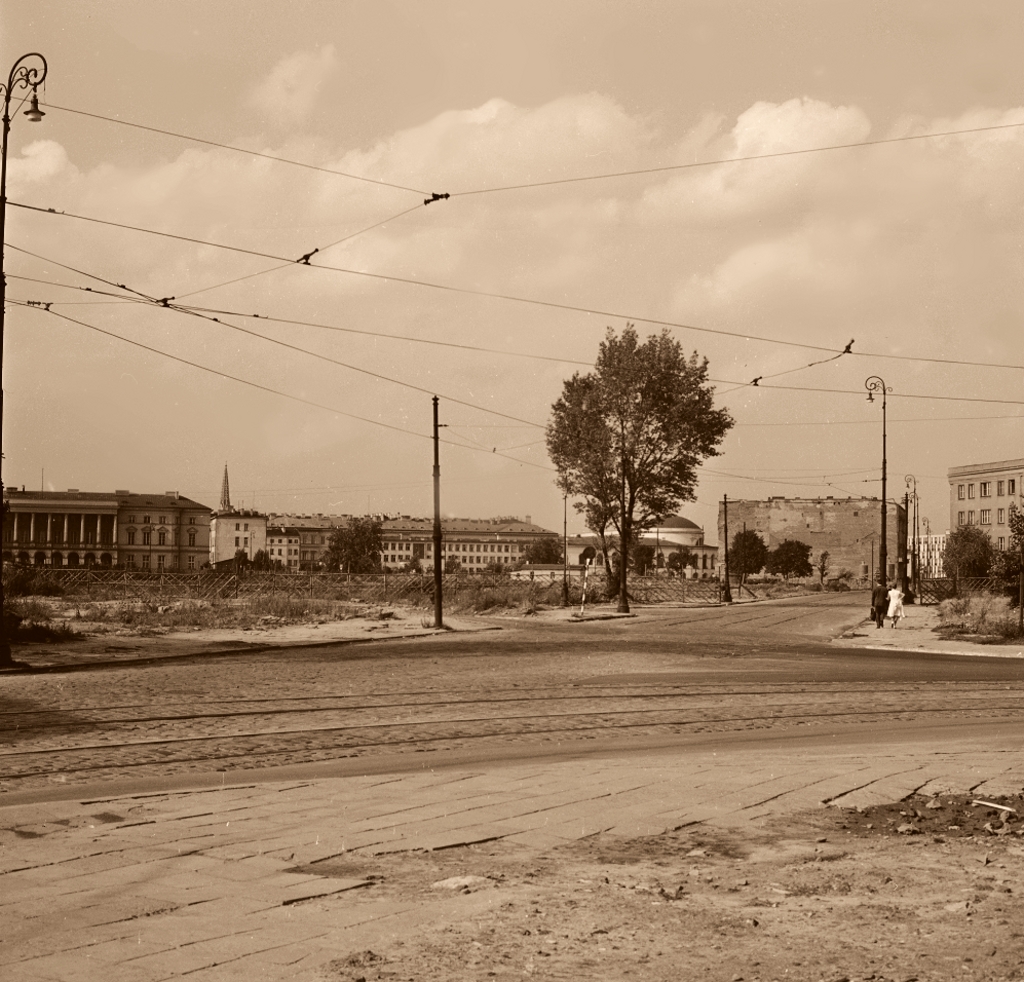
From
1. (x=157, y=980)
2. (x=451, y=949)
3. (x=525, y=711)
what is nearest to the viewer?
(x=157, y=980)

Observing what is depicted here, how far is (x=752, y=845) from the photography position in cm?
676

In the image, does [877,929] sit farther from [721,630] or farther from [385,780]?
[721,630]

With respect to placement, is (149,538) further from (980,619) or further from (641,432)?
(980,619)

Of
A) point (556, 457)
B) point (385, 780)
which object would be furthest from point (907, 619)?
point (385, 780)

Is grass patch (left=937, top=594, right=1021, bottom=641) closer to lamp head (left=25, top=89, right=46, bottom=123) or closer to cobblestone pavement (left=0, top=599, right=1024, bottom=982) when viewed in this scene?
cobblestone pavement (left=0, top=599, right=1024, bottom=982)

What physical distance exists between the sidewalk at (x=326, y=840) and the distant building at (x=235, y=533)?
161 metres

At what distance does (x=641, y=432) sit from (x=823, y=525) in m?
104

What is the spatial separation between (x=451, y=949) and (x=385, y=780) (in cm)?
437

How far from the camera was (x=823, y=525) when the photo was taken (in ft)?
504

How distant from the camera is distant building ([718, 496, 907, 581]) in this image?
150000 millimetres

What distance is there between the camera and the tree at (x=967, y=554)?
93062 millimetres

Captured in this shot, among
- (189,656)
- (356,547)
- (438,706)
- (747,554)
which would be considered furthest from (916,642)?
(356,547)

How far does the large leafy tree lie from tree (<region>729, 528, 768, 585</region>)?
70.7 m

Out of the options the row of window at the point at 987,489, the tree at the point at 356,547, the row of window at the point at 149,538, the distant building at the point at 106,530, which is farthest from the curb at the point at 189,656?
the row of window at the point at 987,489
